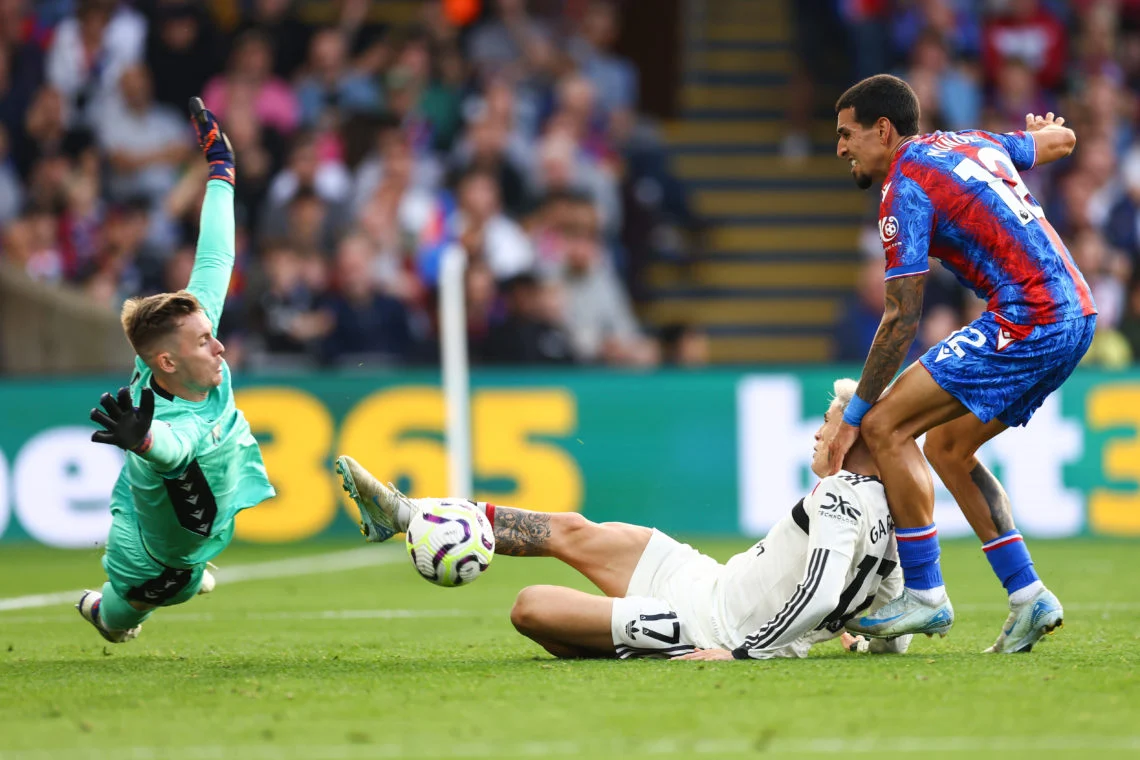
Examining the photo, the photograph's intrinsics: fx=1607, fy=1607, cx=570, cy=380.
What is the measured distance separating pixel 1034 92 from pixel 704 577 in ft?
37.3

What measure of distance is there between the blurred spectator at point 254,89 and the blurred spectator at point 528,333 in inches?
127

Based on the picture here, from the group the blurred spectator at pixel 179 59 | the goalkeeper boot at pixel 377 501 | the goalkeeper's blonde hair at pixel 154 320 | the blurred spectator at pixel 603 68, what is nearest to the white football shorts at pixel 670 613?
the goalkeeper boot at pixel 377 501

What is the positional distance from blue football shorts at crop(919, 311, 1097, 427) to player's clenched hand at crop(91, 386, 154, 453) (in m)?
2.74

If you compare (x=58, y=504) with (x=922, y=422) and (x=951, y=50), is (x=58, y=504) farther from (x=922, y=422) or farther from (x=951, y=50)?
(x=951, y=50)

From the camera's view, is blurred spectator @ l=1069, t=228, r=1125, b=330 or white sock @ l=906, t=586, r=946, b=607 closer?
white sock @ l=906, t=586, r=946, b=607

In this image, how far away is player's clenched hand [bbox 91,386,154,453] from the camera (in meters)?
5.23

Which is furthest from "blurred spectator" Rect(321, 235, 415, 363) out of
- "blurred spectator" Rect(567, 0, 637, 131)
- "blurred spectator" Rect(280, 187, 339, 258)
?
"blurred spectator" Rect(567, 0, 637, 131)

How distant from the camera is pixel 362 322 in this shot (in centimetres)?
1342

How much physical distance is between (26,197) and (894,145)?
11.0m

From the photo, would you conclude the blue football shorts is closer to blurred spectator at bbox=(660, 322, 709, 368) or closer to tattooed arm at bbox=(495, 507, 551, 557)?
tattooed arm at bbox=(495, 507, 551, 557)

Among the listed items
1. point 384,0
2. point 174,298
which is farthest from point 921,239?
point 384,0

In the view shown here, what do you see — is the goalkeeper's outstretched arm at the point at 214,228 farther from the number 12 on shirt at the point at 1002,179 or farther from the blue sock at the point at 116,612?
the number 12 on shirt at the point at 1002,179

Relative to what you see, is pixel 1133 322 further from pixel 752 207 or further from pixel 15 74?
pixel 15 74

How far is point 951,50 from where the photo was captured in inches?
634
